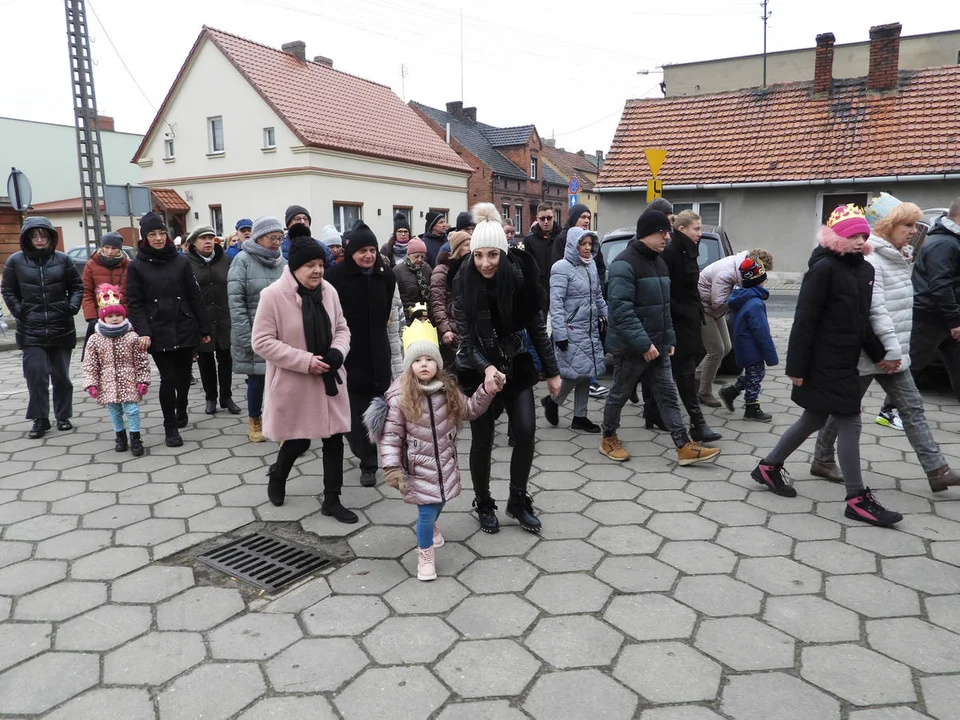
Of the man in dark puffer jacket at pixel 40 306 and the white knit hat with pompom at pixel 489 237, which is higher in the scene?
the white knit hat with pompom at pixel 489 237

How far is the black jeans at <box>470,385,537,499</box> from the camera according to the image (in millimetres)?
3986

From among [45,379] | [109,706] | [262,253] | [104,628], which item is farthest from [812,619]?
[45,379]

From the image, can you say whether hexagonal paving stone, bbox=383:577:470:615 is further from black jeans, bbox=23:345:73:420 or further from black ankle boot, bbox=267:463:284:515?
black jeans, bbox=23:345:73:420

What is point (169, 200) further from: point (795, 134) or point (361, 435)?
point (361, 435)

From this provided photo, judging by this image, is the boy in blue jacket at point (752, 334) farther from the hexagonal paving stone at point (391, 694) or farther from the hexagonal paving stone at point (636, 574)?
the hexagonal paving stone at point (391, 694)

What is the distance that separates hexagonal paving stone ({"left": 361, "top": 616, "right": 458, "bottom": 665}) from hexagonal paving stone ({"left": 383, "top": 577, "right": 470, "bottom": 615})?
0.08 metres

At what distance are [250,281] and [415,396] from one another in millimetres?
2812

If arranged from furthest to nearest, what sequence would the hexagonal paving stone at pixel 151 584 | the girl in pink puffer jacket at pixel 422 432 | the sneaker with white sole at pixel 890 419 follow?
1. the sneaker with white sole at pixel 890 419
2. the girl in pink puffer jacket at pixel 422 432
3. the hexagonal paving stone at pixel 151 584

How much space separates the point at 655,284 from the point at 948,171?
585 inches

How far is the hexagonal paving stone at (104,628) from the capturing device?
2.96 metres

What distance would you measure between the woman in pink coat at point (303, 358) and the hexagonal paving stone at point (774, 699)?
242cm

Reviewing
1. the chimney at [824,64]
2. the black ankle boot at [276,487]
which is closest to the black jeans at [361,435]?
the black ankle boot at [276,487]

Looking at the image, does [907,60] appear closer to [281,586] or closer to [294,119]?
[294,119]

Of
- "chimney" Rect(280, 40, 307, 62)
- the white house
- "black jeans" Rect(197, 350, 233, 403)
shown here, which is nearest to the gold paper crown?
"black jeans" Rect(197, 350, 233, 403)
